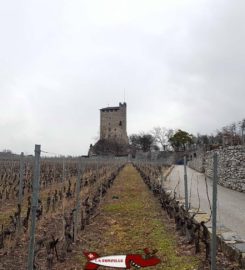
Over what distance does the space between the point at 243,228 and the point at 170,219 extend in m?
1.73

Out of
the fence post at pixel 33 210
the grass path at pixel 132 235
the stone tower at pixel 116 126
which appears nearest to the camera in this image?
the fence post at pixel 33 210

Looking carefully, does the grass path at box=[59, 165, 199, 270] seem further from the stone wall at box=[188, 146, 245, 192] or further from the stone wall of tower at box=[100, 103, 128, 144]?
the stone wall of tower at box=[100, 103, 128, 144]

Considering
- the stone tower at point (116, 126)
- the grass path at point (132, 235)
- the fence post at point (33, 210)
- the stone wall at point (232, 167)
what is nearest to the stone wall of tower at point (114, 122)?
the stone tower at point (116, 126)

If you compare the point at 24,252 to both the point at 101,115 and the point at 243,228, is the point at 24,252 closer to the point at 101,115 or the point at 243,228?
the point at 243,228

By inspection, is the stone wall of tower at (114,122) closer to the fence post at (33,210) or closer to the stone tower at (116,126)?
the stone tower at (116,126)

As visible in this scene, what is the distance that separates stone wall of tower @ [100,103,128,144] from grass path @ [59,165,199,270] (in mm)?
77797

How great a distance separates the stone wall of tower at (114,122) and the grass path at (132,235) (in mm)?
77797

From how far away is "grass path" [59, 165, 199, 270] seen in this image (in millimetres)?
5176

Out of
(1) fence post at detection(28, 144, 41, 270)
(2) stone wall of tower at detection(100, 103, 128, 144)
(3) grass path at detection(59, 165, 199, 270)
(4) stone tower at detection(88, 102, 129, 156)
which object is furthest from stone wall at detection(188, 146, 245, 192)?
(2) stone wall of tower at detection(100, 103, 128, 144)

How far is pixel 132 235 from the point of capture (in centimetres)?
655

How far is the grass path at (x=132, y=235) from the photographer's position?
5176 millimetres

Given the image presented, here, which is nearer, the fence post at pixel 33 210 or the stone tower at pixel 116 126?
the fence post at pixel 33 210

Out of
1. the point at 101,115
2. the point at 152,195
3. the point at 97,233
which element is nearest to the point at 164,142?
the point at 101,115

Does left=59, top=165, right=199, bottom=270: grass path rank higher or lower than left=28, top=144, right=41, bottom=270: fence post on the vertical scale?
lower
